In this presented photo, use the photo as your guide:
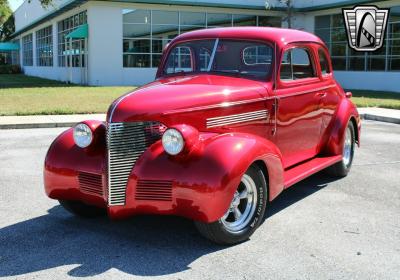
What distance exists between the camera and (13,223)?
16.8ft

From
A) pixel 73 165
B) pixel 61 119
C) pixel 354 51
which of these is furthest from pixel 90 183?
pixel 354 51

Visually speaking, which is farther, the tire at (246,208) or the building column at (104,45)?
the building column at (104,45)

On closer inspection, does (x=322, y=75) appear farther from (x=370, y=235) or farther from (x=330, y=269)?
(x=330, y=269)

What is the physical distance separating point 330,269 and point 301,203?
188 centimetres

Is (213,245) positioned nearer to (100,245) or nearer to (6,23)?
(100,245)

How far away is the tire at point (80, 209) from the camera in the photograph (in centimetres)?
515

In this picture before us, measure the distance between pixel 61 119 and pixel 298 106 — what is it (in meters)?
8.57

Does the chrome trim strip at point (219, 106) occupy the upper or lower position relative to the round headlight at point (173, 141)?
upper

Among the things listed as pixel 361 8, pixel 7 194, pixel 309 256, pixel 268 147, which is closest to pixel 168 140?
pixel 268 147

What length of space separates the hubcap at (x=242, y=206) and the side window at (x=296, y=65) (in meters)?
1.60

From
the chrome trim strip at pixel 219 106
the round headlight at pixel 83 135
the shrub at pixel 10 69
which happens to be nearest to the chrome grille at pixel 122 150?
the chrome trim strip at pixel 219 106

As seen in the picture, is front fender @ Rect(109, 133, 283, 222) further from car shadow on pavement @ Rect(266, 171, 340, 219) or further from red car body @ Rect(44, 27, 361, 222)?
car shadow on pavement @ Rect(266, 171, 340, 219)

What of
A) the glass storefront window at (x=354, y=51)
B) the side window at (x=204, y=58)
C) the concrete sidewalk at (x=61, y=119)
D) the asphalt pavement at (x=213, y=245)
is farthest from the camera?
the glass storefront window at (x=354, y=51)

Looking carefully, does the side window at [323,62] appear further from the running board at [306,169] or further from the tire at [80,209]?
the tire at [80,209]
